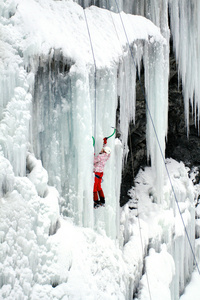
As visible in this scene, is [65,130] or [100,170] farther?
[100,170]

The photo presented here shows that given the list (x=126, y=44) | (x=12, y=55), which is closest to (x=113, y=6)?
(x=126, y=44)

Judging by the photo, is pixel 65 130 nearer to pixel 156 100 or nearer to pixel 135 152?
pixel 156 100

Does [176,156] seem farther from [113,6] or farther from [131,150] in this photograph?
[113,6]

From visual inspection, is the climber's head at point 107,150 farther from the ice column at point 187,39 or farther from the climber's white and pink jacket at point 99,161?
the ice column at point 187,39

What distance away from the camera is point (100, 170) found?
3.87 m

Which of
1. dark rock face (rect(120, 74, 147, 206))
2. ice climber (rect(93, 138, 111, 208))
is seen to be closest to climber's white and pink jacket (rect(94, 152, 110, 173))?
ice climber (rect(93, 138, 111, 208))

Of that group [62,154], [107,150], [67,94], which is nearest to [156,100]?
[107,150]

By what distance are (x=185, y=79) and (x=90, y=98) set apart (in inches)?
169

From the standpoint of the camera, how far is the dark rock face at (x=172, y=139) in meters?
7.48

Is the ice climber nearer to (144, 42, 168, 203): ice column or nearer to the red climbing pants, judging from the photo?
the red climbing pants

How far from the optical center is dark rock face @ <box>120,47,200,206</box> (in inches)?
295

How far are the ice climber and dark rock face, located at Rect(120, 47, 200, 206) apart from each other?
3.08 metres

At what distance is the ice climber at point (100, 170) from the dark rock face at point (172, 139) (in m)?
3.08

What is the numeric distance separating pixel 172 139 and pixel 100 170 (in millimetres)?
5481
